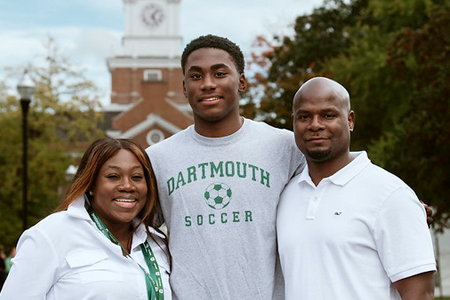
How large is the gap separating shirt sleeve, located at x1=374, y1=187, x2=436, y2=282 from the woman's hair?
144 centimetres

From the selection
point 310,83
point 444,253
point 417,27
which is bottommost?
point 444,253

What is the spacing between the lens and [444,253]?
2891cm

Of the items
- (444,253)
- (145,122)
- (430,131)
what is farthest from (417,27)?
(145,122)

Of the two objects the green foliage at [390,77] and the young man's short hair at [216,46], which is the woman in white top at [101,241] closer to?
the young man's short hair at [216,46]

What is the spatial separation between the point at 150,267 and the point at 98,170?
2.21ft

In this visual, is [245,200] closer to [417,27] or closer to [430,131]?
[430,131]

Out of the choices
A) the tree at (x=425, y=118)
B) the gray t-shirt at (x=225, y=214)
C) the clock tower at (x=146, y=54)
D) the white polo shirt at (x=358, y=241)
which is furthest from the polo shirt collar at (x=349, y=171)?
the clock tower at (x=146, y=54)

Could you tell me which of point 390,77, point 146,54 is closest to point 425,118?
point 390,77

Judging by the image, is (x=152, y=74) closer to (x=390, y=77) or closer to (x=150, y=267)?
(x=390, y=77)

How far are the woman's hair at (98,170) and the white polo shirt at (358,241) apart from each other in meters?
0.97

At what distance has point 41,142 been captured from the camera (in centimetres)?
2805

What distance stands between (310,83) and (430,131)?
14.9m

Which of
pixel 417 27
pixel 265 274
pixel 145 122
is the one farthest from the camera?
pixel 145 122

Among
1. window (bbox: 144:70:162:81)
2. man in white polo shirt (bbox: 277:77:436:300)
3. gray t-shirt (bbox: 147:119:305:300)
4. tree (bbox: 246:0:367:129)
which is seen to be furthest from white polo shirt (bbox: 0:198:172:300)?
window (bbox: 144:70:162:81)
